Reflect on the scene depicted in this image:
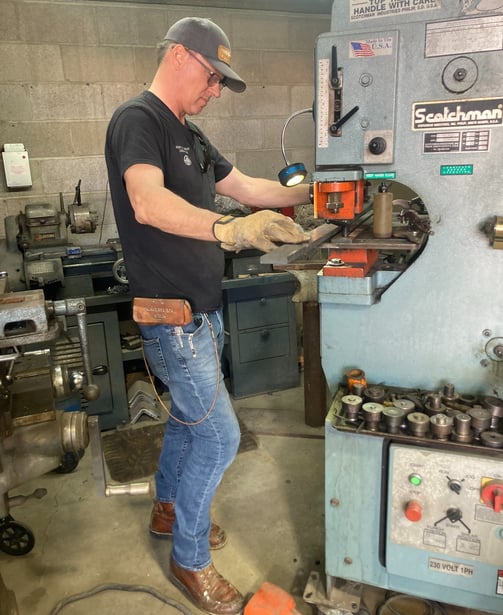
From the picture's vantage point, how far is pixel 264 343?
92.6 inches

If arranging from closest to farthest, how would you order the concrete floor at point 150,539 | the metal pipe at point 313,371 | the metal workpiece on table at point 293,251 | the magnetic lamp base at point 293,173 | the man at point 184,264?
the metal workpiece on table at point 293,251
the man at point 184,264
the magnetic lamp base at point 293,173
the concrete floor at point 150,539
the metal pipe at point 313,371

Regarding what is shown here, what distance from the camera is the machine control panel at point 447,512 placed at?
0.98 m

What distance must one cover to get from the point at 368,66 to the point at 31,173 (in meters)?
1.94

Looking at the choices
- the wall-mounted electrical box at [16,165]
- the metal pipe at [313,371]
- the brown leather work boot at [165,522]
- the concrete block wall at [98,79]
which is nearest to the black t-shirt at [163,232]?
the brown leather work boot at [165,522]

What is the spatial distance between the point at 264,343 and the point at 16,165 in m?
1.43

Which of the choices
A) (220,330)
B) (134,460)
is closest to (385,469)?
(220,330)

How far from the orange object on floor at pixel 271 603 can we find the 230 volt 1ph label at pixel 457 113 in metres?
1.12

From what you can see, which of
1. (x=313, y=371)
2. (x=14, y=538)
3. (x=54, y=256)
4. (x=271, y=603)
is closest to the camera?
(x=271, y=603)

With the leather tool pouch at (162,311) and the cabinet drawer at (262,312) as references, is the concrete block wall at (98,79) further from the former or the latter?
the leather tool pouch at (162,311)

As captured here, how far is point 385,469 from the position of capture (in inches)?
42.5

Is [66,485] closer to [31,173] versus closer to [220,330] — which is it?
[220,330]

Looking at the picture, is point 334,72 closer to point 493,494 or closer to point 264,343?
point 493,494

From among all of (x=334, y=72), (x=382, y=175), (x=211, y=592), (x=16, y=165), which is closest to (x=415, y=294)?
(x=382, y=175)

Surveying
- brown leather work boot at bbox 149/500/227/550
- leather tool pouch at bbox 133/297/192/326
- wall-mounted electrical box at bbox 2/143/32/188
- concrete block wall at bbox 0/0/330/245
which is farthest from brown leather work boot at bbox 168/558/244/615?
wall-mounted electrical box at bbox 2/143/32/188
